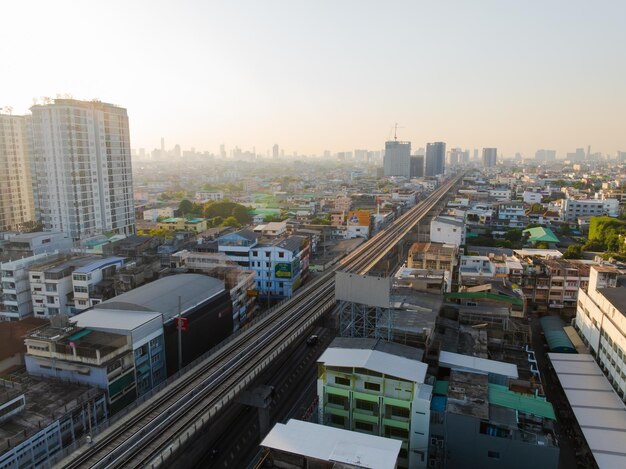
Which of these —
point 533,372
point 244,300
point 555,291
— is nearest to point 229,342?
point 244,300

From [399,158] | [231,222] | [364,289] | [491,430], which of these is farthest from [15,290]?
[399,158]

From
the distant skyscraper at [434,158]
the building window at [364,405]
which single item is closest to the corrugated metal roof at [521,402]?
the building window at [364,405]

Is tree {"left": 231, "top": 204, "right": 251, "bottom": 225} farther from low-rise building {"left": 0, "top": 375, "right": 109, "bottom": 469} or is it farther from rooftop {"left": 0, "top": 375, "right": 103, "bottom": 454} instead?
low-rise building {"left": 0, "top": 375, "right": 109, "bottom": 469}

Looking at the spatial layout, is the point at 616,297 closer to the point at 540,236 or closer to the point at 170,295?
the point at 170,295

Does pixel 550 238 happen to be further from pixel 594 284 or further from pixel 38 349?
pixel 38 349

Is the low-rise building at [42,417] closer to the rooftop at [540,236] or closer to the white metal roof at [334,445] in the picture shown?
the white metal roof at [334,445]

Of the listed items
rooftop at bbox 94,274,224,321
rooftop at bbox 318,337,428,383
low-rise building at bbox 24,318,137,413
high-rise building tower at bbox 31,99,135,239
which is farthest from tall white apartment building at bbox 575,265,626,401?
high-rise building tower at bbox 31,99,135,239

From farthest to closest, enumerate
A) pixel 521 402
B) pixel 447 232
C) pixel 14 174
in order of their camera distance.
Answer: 1. pixel 14 174
2. pixel 447 232
3. pixel 521 402
